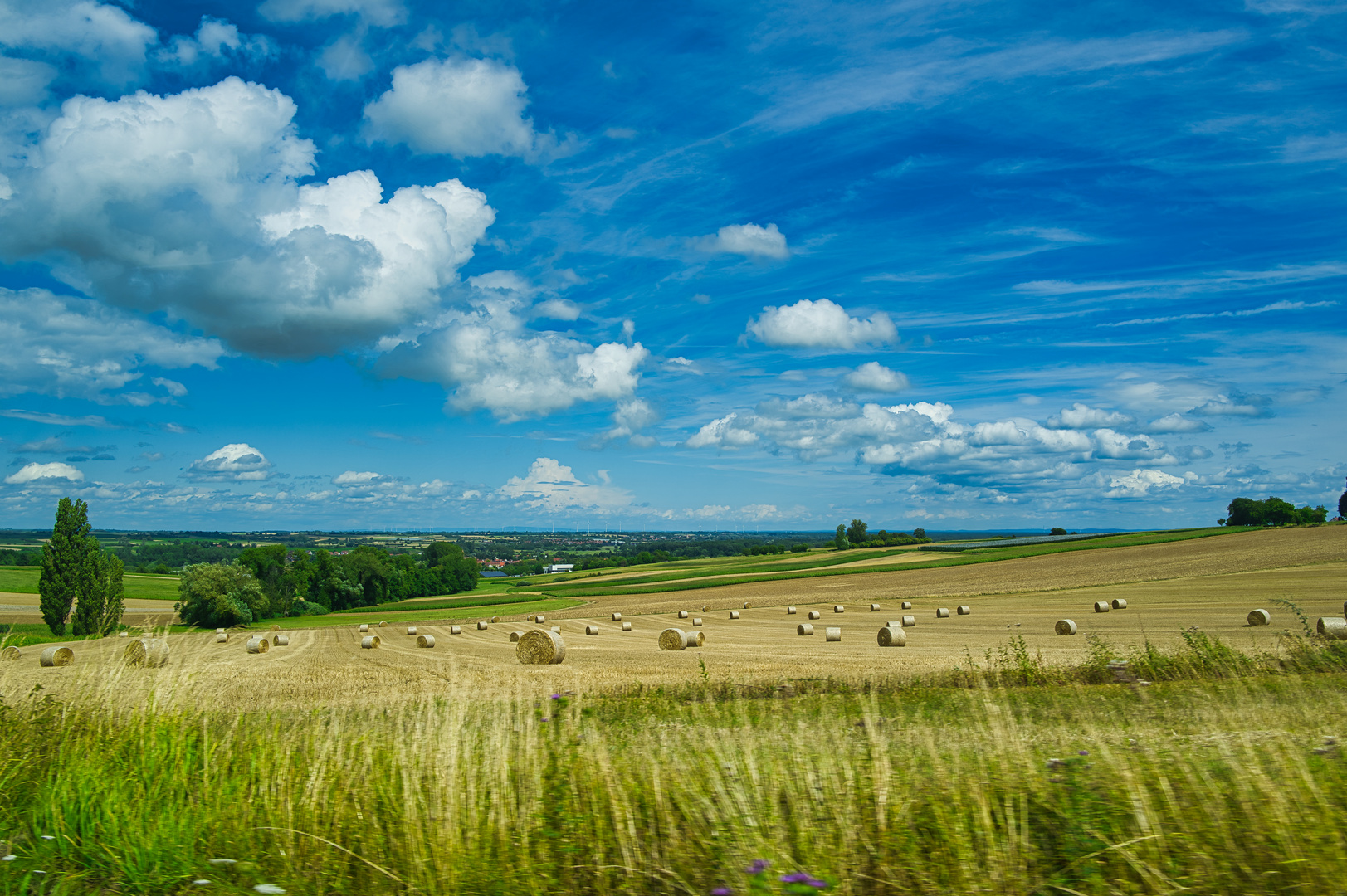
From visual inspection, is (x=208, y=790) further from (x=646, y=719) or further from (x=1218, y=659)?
(x=1218, y=659)

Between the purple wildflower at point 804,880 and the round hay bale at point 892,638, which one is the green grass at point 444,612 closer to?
the round hay bale at point 892,638

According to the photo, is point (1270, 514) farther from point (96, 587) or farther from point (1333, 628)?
point (96, 587)

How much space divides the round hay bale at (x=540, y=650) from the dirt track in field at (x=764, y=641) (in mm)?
492

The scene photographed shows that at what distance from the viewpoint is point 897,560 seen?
301 ft

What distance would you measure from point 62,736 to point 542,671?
17.7 metres

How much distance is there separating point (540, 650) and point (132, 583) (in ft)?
302

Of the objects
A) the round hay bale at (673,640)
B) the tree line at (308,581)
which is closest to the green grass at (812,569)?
the tree line at (308,581)

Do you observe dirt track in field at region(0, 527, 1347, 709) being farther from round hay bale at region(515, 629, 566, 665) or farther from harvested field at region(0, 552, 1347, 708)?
round hay bale at region(515, 629, 566, 665)

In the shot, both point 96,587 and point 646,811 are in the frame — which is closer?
point 646,811

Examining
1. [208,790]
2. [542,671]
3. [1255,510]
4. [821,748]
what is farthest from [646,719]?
[1255,510]

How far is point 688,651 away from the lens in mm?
30031

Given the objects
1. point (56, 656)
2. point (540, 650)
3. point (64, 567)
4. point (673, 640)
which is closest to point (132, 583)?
point (64, 567)

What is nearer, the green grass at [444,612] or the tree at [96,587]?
the tree at [96,587]

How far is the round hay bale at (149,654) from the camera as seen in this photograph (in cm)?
851
